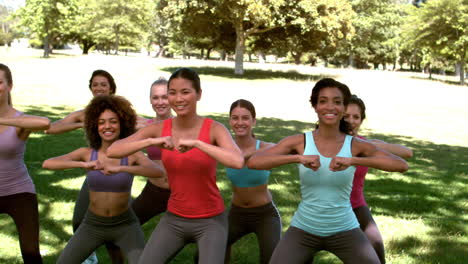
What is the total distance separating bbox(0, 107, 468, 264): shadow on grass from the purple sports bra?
4.56 feet

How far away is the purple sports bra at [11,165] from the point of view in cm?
442

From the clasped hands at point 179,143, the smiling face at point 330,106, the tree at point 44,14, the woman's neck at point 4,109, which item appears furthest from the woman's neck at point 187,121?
the tree at point 44,14

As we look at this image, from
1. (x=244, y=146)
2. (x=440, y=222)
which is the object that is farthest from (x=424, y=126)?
(x=244, y=146)

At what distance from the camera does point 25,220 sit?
14.4 ft

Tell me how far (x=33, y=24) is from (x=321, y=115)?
63284mm

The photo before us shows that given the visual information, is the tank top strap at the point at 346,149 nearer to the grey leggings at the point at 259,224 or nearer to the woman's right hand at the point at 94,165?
the grey leggings at the point at 259,224

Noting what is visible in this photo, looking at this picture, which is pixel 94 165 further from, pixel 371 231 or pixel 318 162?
pixel 371 231

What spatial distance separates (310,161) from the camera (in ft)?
12.0

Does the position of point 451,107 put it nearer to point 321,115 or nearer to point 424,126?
point 424,126

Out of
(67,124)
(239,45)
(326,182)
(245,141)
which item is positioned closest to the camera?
(326,182)

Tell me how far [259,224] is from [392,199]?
424cm

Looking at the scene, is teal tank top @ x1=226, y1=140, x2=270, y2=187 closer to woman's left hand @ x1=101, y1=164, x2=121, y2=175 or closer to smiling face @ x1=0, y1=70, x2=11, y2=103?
woman's left hand @ x1=101, y1=164, x2=121, y2=175

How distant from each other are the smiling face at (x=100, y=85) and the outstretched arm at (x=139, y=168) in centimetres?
163

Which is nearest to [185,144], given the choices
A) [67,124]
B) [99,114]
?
[99,114]
